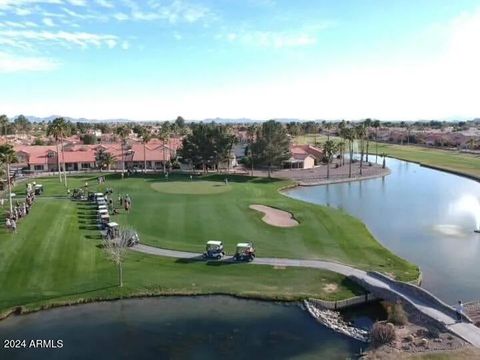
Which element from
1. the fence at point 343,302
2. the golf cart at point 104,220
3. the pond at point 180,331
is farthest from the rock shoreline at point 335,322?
the golf cart at point 104,220

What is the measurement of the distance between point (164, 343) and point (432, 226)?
130 ft

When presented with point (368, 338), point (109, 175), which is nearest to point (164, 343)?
point (368, 338)

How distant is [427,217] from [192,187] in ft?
117

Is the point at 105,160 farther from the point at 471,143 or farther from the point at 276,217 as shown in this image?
the point at 471,143

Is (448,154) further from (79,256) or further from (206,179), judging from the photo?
(79,256)

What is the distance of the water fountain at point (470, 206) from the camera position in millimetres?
62875

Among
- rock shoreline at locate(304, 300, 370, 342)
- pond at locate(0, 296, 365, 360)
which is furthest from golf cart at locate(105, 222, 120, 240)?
rock shoreline at locate(304, 300, 370, 342)

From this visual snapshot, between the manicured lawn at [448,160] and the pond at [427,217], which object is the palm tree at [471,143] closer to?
the manicured lawn at [448,160]

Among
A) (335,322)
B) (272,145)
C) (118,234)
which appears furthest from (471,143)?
(335,322)

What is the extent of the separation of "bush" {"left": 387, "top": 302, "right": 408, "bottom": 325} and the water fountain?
3257 cm

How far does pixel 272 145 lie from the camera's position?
9744cm

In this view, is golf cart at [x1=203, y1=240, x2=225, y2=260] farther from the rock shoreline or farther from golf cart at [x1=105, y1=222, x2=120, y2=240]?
the rock shoreline

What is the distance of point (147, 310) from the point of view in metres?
31.5

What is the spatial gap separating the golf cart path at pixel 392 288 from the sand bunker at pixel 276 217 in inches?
517
